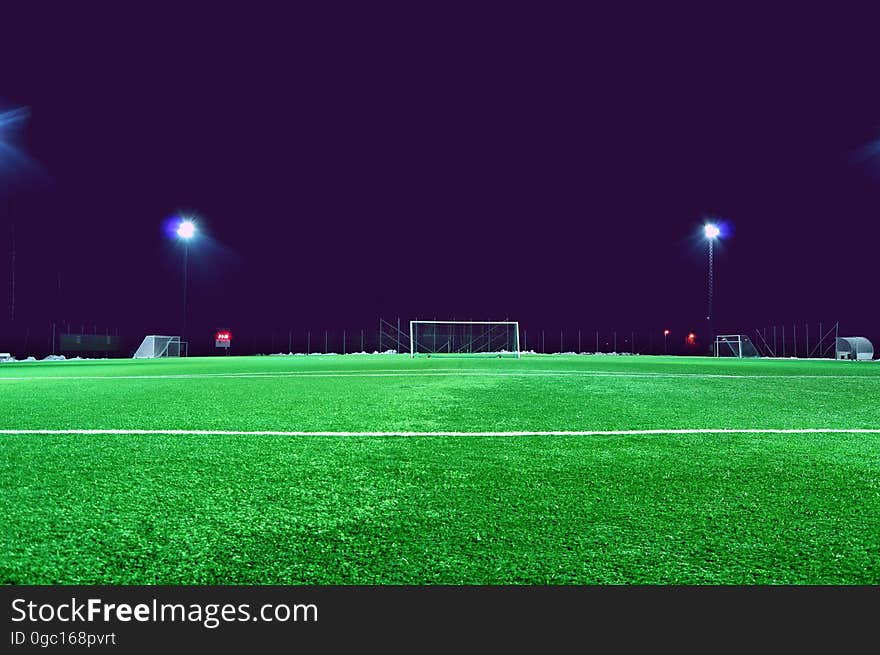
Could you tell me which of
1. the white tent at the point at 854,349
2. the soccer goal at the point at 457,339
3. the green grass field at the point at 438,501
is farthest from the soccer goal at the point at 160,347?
the white tent at the point at 854,349

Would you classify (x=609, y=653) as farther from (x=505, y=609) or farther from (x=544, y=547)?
(x=544, y=547)

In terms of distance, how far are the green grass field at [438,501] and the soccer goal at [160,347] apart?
1192 inches

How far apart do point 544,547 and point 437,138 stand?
46184mm

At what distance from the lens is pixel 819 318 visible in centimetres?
3878

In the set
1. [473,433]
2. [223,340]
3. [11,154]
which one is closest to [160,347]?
[223,340]

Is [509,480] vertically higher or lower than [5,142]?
lower

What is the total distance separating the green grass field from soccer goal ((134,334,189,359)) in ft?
99.4

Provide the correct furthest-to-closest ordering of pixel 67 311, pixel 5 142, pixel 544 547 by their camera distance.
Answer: pixel 67 311
pixel 5 142
pixel 544 547

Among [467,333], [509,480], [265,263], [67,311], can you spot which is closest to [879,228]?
[467,333]

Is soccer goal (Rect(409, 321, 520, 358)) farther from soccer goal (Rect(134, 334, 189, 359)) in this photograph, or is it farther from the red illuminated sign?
soccer goal (Rect(134, 334, 189, 359))

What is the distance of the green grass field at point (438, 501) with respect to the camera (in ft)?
5.46

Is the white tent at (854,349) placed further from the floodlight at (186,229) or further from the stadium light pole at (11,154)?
the stadium light pole at (11,154)

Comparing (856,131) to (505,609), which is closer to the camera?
(505,609)

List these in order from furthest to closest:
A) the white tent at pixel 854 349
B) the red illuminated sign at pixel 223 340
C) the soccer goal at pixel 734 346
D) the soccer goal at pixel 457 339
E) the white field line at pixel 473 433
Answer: the red illuminated sign at pixel 223 340
the soccer goal at pixel 734 346
the soccer goal at pixel 457 339
the white tent at pixel 854 349
the white field line at pixel 473 433
